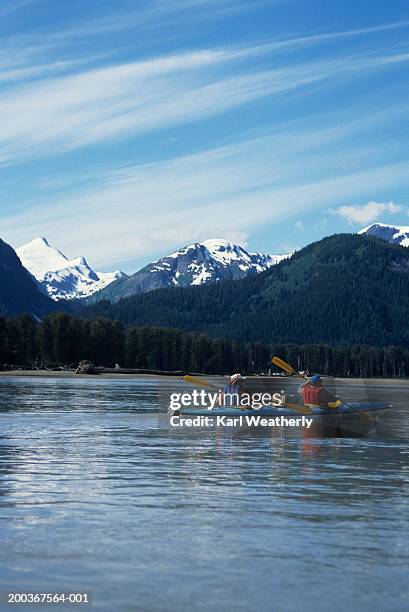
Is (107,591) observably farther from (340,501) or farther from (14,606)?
(340,501)

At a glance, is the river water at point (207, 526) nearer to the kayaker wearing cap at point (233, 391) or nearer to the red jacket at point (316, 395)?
the red jacket at point (316, 395)

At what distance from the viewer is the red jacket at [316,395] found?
4997 centimetres

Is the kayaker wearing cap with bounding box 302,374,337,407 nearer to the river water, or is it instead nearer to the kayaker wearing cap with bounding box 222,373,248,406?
the kayaker wearing cap with bounding box 222,373,248,406

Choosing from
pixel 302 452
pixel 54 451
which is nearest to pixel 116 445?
pixel 54 451

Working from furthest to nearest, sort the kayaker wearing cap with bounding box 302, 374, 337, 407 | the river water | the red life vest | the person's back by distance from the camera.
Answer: the person's back → the red life vest → the kayaker wearing cap with bounding box 302, 374, 337, 407 → the river water

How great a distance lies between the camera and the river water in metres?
14.8

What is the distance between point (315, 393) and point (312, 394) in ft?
0.63

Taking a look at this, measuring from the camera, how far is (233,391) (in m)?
53.5

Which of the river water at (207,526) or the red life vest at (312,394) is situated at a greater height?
the red life vest at (312,394)

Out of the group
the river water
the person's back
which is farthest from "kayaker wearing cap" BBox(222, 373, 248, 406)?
the river water

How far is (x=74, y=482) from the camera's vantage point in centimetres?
2717

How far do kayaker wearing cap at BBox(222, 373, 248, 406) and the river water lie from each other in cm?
1255

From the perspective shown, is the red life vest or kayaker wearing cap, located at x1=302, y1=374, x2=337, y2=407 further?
the red life vest


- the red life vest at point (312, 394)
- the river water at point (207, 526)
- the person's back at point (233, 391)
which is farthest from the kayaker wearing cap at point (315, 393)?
the river water at point (207, 526)
